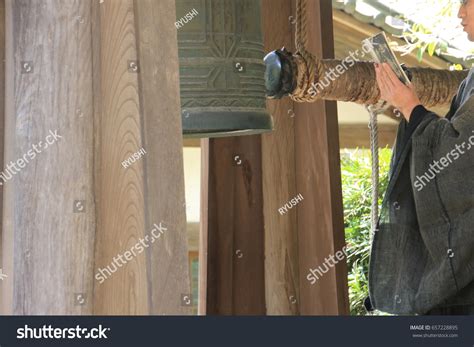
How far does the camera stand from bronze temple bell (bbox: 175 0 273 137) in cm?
294

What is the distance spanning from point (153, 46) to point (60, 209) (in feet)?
1.28

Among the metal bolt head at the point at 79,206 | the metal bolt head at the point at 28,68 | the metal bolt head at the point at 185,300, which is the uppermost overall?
the metal bolt head at the point at 28,68

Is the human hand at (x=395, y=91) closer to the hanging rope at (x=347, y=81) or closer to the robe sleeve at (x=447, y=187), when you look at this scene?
the robe sleeve at (x=447, y=187)

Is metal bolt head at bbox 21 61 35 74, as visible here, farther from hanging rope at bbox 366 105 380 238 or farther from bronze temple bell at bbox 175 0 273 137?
hanging rope at bbox 366 105 380 238

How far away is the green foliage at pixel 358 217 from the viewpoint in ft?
15.8

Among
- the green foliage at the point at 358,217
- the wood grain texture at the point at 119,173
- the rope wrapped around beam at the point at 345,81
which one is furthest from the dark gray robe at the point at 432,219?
the green foliage at the point at 358,217

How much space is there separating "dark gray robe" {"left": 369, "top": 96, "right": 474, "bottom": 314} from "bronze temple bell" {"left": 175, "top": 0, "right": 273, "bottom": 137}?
452 mm

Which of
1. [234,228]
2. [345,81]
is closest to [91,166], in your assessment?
[345,81]

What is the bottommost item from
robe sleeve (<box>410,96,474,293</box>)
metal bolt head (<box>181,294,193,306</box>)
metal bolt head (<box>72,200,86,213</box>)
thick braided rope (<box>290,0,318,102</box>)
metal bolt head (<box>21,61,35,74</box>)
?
metal bolt head (<box>181,294,193,306</box>)

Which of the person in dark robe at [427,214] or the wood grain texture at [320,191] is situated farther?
the wood grain texture at [320,191]

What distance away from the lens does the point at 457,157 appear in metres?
2.70

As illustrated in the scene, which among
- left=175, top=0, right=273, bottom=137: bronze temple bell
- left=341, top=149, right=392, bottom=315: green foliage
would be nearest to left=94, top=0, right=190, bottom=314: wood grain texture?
left=175, top=0, right=273, bottom=137: bronze temple bell

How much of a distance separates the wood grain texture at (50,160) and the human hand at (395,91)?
3.22 ft

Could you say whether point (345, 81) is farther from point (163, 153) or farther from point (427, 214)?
point (163, 153)
